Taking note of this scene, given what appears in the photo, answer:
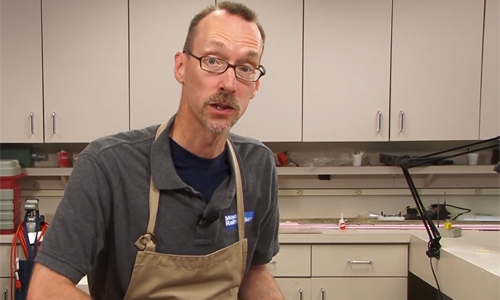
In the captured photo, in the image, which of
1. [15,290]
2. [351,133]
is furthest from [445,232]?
[15,290]

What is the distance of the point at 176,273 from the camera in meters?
0.94

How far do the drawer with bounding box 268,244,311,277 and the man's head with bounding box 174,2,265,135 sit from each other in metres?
1.42

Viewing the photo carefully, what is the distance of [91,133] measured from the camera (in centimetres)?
249

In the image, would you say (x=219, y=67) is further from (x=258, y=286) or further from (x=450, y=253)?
(x=450, y=253)

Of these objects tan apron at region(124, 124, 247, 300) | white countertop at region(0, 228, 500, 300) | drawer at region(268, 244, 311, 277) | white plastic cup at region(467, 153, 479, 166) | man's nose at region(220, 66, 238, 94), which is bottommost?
drawer at region(268, 244, 311, 277)

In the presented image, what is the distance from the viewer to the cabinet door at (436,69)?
2.46 meters

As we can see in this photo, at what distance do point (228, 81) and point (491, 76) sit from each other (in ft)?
7.15

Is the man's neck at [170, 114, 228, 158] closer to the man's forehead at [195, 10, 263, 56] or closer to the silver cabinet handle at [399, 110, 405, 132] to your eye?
the man's forehead at [195, 10, 263, 56]

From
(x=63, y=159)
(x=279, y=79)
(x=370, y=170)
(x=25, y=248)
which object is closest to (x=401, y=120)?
(x=370, y=170)

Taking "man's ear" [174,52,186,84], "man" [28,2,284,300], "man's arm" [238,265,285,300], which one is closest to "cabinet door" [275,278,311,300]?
"man's arm" [238,265,285,300]

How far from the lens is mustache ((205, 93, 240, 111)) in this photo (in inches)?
37.5

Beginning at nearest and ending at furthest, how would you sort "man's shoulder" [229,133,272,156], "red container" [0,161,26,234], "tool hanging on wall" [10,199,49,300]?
"man's shoulder" [229,133,272,156] → "tool hanging on wall" [10,199,49,300] → "red container" [0,161,26,234]

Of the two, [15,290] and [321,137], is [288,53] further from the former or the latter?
[15,290]

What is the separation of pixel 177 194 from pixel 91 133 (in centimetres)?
173
